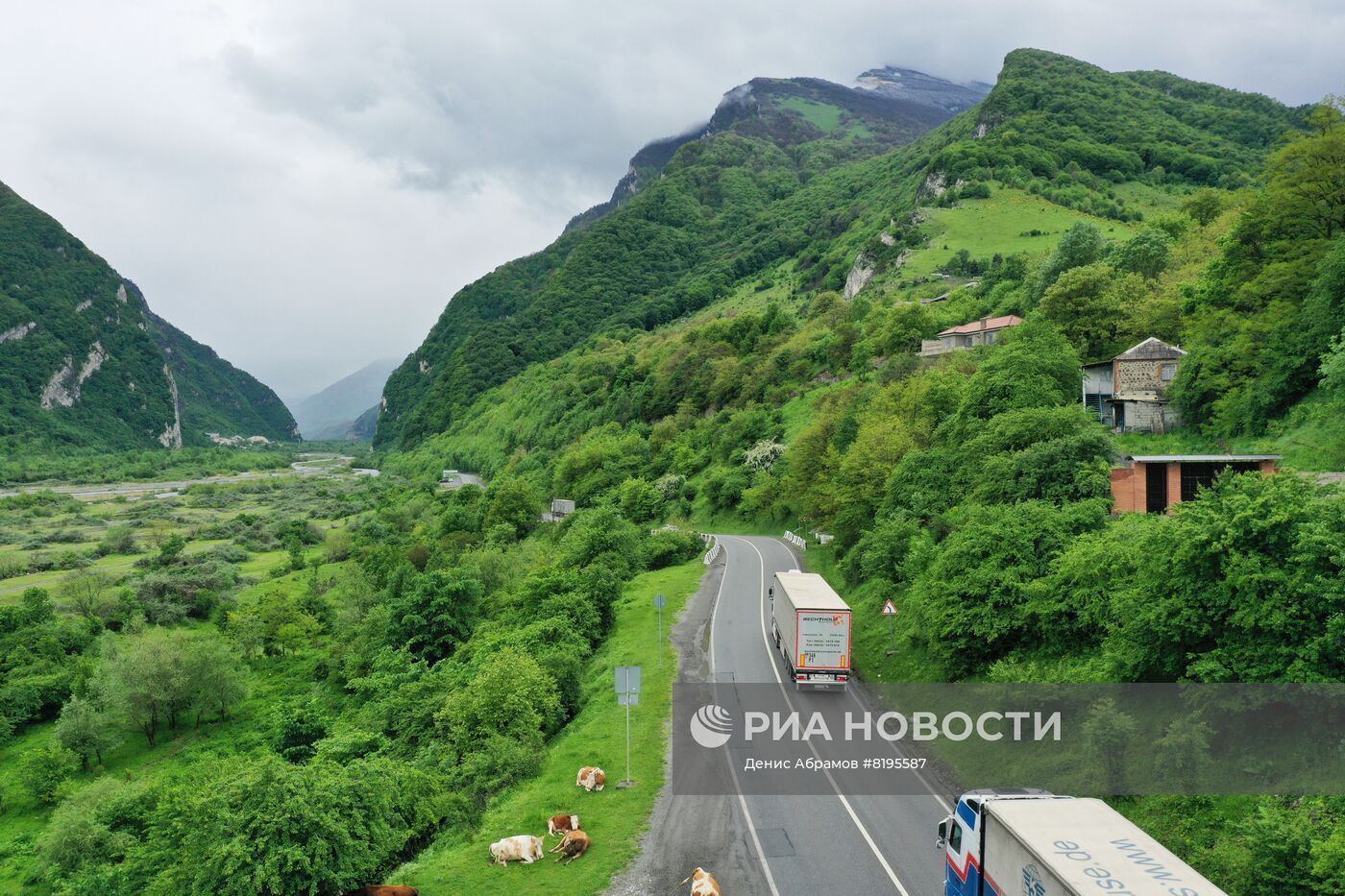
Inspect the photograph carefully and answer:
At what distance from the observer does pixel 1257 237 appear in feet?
122

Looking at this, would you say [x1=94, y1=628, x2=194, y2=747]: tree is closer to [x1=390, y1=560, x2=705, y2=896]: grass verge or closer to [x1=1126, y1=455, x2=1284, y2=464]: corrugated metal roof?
[x1=390, y1=560, x2=705, y2=896]: grass verge

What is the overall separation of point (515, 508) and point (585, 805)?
58055 mm

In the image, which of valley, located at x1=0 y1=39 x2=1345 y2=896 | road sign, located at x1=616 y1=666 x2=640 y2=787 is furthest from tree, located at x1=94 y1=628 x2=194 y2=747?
road sign, located at x1=616 y1=666 x2=640 y2=787

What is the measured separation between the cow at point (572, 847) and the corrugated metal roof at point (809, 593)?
1160cm

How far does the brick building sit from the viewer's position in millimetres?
27781

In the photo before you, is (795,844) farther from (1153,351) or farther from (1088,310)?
(1088,310)

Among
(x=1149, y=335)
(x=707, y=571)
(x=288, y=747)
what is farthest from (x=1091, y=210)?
(x=288, y=747)

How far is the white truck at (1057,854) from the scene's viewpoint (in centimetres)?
946

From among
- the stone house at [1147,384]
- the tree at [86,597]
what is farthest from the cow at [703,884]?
the tree at [86,597]

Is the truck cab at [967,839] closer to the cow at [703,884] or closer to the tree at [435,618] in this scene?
the cow at [703,884]

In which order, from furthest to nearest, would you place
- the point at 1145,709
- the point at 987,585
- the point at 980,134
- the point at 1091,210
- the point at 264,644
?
the point at 980,134 < the point at 1091,210 < the point at 264,644 < the point at 987,585 < the point at 1145,709

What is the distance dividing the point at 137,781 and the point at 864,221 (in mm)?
163240

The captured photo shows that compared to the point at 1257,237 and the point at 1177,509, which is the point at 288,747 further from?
the point at 1257,237

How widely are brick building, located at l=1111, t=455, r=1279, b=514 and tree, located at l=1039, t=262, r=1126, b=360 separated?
22195mm
